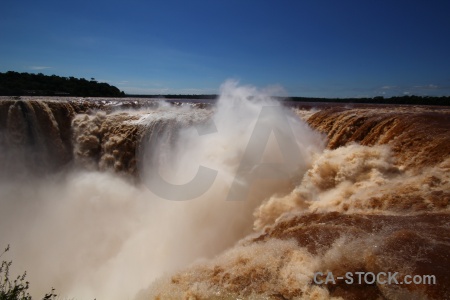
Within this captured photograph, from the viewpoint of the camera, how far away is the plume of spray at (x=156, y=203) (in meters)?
7.24

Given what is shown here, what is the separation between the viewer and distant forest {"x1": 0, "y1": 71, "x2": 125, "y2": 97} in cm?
3483

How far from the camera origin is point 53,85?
38688 mm

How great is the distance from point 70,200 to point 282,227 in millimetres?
10176

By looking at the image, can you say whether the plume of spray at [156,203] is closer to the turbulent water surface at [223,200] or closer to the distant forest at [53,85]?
the turbulent water surface at [223,200]

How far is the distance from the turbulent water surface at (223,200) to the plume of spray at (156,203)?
0.17 feet

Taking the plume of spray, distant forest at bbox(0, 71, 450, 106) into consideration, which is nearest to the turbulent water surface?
the plume of spray

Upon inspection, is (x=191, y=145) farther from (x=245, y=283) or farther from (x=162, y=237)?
(x=245, y=283)

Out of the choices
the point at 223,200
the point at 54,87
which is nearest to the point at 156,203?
the point at 223,200

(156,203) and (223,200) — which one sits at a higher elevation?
(223,200)

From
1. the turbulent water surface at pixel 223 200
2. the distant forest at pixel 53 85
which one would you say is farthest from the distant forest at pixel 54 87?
the turbulent water surface at pixel 223 200

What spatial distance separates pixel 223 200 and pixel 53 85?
41.3 m

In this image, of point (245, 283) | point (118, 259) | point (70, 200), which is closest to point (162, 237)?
point (118, 259)

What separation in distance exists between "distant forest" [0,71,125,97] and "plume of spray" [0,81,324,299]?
28081 mm

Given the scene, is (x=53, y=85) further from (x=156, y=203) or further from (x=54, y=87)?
(x=156, y=203)
